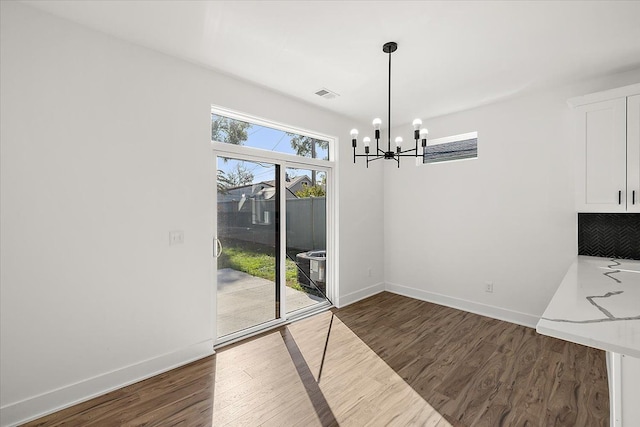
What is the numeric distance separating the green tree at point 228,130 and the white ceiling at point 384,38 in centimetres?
48

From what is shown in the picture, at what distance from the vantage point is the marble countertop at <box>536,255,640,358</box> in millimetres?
1095

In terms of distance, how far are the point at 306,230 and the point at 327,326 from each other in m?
1.25

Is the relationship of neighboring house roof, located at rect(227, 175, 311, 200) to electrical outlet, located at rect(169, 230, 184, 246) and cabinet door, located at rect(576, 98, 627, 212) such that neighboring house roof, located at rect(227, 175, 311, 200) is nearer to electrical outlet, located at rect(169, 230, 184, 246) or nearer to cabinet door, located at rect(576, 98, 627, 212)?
electrical outlet, located at rect(169, 230, 184, 246)

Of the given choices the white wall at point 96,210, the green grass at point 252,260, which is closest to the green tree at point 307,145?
the white wall at point 96,210

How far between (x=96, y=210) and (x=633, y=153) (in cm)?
453

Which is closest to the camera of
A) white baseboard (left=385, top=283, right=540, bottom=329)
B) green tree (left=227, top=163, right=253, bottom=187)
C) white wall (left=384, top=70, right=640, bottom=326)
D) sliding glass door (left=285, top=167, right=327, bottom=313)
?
green tree (left=227, top=163, right=253, bottom=187)

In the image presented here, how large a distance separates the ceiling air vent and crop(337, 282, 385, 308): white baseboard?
8.91 ft

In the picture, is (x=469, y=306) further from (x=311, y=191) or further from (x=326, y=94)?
(x=326, y=94)

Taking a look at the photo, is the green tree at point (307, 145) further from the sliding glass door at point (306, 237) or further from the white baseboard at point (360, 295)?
the white baseboard at point (360, 295)

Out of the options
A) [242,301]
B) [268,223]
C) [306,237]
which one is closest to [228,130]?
[268,223]

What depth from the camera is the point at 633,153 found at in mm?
2555

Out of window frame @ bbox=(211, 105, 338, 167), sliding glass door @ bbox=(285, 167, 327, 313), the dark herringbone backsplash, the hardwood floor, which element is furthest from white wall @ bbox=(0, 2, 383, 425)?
the dark herringbone backsplash

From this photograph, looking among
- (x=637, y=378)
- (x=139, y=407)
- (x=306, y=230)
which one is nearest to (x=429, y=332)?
(x=306, y=230)

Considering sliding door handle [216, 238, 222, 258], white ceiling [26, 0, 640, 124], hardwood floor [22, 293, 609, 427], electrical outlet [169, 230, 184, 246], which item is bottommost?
hardwood floor [22, 293, 609, 427]
